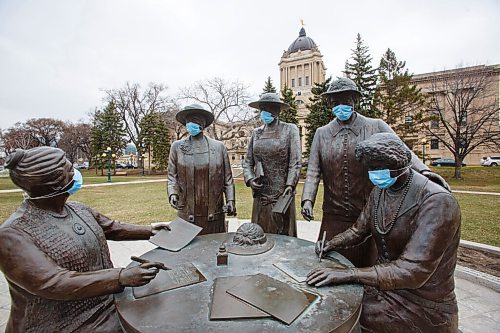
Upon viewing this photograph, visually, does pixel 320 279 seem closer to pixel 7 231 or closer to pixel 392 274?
pixel 392 274

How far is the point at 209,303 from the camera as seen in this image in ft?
6.26

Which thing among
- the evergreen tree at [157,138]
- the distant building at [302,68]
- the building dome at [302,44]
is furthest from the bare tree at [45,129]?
the building dome at [302,44]

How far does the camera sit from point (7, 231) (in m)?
1.70

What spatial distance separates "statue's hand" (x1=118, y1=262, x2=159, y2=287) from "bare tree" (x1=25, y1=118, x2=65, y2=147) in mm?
45886

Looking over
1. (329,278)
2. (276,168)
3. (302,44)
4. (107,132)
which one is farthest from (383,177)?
(302,44)

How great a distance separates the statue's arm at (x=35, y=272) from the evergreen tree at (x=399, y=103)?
23169 mm

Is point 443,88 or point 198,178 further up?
point 443,88

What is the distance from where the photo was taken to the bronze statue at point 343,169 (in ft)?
10.7

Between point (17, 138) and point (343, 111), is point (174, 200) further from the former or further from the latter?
point (17, 138)

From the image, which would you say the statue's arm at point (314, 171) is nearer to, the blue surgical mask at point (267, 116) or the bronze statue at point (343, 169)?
the bronze statue at point (343, 169)

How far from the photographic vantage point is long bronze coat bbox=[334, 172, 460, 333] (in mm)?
1978

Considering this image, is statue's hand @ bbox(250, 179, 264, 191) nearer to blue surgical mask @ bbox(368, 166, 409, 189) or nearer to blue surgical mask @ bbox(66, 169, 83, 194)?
blue surgical mask @ bbox(368, 166, 409, 189)

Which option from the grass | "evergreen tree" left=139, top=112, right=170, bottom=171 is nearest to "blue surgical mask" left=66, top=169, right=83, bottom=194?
the grass

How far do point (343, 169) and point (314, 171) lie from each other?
34cm
